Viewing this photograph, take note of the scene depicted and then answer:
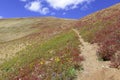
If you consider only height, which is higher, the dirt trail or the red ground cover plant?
the red ground cover plant

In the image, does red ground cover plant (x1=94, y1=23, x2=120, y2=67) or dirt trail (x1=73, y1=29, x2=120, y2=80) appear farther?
red ground cover plant (x1=94, y1=23, x2=120, y2=67)

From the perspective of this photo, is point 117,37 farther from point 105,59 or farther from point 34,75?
point 34,75

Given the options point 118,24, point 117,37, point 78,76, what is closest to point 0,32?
point 118,24

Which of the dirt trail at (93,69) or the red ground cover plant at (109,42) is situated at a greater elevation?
the red ground cover plant at (109,42)

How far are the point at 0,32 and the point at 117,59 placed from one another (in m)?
56.6

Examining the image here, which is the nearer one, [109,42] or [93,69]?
[93,69]

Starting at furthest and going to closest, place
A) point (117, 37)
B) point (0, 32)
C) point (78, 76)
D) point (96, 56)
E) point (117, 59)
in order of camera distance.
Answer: point (0, 32), point (117, 37), point (96, 56), point (117, 59), point (78, 76)

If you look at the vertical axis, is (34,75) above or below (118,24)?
below

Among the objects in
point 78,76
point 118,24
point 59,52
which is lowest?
point 78,76

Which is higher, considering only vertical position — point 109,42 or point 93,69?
point 109,42

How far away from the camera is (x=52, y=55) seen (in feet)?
88.8

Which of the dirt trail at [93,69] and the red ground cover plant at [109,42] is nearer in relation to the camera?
the dirt trail at [93,69]

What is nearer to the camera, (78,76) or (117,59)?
(78,76)


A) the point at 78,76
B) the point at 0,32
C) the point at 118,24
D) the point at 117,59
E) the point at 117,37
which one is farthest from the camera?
the point at 0,32
